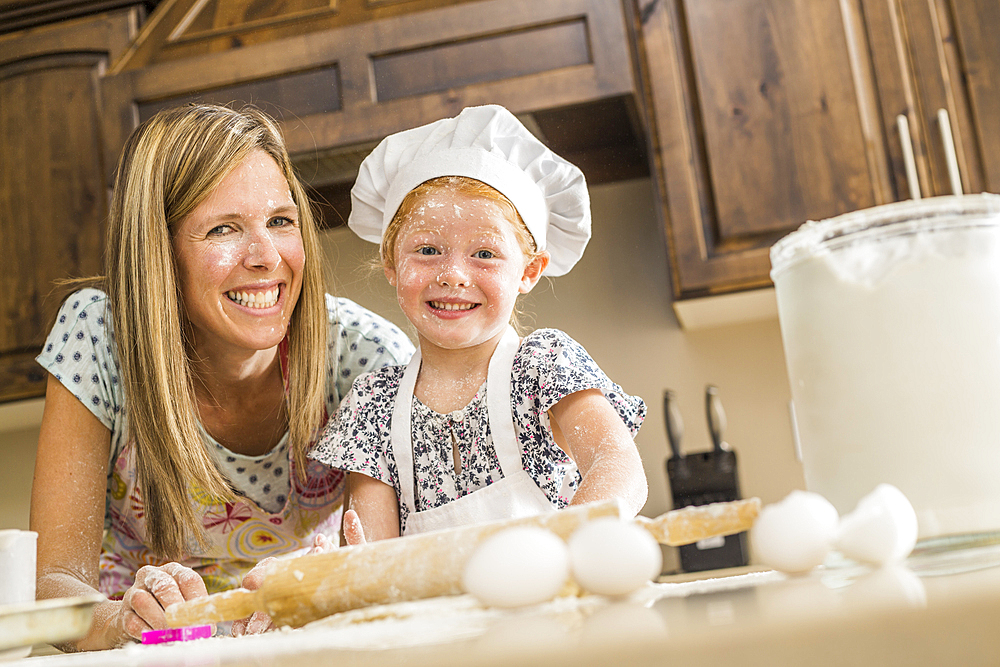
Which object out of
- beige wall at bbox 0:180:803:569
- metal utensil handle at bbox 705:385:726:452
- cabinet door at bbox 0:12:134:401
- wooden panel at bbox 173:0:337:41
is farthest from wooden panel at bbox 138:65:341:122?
metal utensil handle at bbox 705:385:726:452

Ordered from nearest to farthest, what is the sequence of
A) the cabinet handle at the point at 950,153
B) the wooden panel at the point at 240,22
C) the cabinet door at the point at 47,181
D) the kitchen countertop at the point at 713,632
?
1. the kitchen countertop at the point at 713,632
2. the cabinet handle at the point at 950,153
3. the wooden panel at the point at 240,22
4. the cabinet door at the point at 47,181

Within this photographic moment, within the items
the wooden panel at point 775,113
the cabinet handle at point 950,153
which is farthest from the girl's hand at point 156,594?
the cabinet handle at point 950,153

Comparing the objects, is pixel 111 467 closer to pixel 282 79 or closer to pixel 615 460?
pixel 615 460

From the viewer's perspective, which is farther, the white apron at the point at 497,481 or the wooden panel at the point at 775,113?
the wooden panel at the point at 775,113

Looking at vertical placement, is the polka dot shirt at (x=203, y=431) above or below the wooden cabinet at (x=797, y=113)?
below

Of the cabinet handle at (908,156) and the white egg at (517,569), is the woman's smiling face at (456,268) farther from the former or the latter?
the cabinet handle at (908,156)

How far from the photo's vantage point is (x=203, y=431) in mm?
972

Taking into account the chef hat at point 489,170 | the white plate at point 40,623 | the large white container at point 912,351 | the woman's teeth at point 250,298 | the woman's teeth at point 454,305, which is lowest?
the white plate at point 40,623

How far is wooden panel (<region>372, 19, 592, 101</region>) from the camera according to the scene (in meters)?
1.55

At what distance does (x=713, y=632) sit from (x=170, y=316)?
89 cm

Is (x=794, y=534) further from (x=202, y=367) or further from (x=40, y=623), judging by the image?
(x=202, y=367)

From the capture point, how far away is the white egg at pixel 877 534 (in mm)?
292

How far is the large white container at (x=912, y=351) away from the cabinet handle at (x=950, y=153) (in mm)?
1294

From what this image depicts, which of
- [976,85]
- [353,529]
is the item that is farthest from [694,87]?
[353,529]
